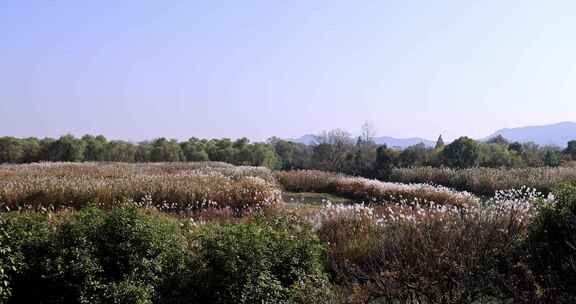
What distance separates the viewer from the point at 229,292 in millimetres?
5246

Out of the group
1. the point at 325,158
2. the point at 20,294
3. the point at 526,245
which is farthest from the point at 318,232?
the point at 325,158

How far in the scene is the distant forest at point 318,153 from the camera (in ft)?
91.0

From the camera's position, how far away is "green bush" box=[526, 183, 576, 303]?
4770 millimetres

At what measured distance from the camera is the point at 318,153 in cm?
4456

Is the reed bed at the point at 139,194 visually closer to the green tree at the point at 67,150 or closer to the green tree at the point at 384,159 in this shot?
the green tree at the point at 384,159

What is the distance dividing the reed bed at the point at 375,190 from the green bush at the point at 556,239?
4.53 metres

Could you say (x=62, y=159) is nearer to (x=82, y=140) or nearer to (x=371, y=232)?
(x=82, y=140)

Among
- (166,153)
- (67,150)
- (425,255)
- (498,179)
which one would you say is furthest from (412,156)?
(67,150)

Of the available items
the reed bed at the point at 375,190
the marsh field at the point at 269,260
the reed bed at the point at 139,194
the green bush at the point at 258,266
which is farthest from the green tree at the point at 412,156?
the green bush at the point at 258,266

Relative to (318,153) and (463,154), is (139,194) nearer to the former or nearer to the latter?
(463,154)

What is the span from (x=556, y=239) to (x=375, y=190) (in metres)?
10.9

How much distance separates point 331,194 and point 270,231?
12.4m

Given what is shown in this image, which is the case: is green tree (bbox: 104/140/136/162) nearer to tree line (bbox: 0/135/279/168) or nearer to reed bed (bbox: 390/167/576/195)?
tree line (bbox: 0/135/279/168)

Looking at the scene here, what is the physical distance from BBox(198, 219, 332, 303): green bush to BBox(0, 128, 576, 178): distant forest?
69.8 ft
